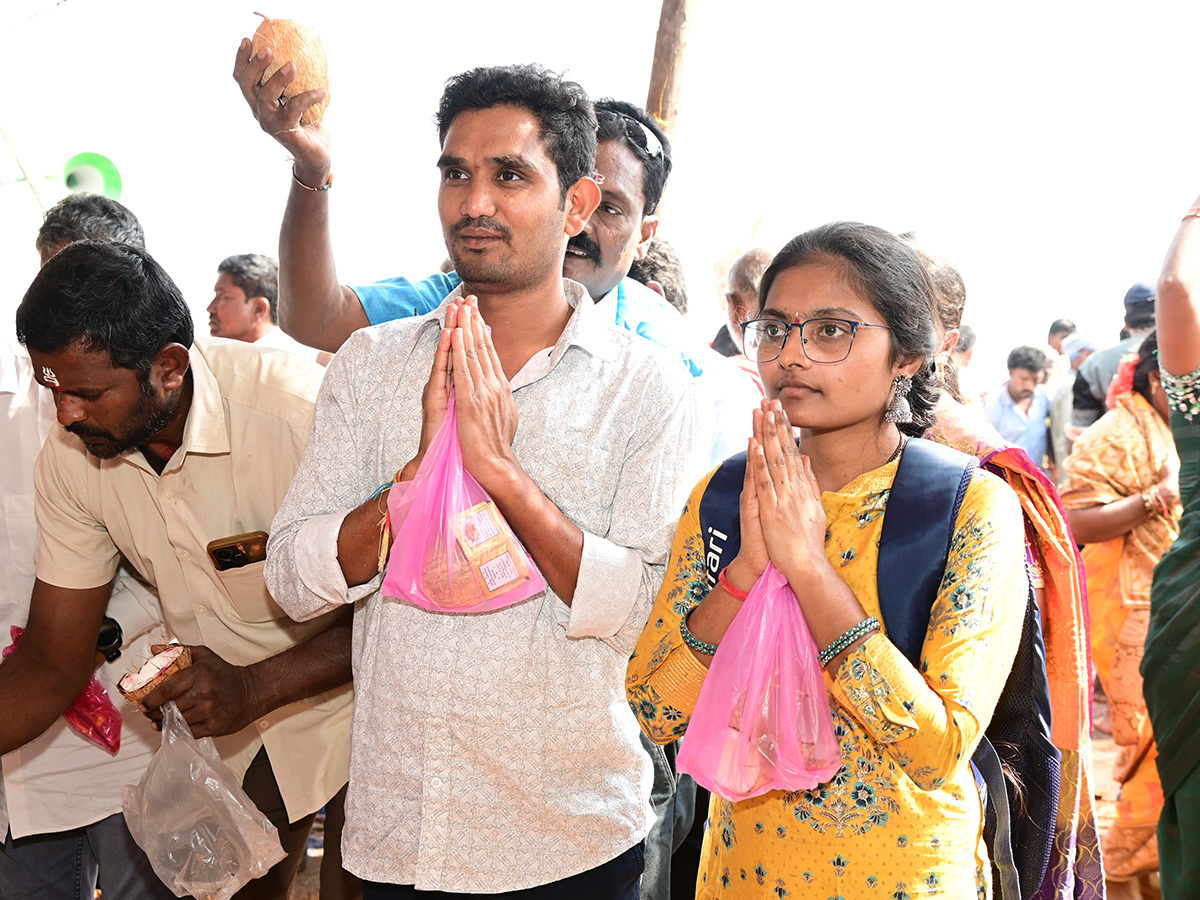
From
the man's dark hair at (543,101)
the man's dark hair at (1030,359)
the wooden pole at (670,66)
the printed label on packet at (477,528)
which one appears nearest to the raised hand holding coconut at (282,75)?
the man's dark hair at (543,101)

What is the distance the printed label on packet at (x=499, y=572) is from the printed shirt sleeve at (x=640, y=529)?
0.12 meters

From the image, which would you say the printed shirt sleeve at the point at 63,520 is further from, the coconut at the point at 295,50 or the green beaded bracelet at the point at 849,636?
the green beaded bracelet at the point at 849,636

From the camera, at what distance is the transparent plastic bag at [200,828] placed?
215 cm

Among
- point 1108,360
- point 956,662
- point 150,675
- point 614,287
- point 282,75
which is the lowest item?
point 1108,360

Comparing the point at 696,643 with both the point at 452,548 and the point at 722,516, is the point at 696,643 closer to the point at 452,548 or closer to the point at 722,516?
the point at 722,516

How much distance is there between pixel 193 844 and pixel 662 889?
3.60 ft

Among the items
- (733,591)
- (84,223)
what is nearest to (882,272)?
(733,591)

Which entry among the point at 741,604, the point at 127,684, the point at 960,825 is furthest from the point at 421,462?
the point at 960,825

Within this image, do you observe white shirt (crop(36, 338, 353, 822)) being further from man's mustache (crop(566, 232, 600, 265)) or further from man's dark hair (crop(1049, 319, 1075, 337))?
man's dark hair (crop(1049, 319, 1075, 337))

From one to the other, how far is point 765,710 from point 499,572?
454mm

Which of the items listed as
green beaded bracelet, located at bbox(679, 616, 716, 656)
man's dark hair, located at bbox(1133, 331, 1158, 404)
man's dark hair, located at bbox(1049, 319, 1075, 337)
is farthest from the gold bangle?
man's dark hair, located at bbox(1049, 319, 1075, 337)

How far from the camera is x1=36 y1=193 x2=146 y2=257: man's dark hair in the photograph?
9.95ft

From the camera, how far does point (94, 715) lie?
241cm

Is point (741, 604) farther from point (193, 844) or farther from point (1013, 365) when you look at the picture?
point (1013, 365)
